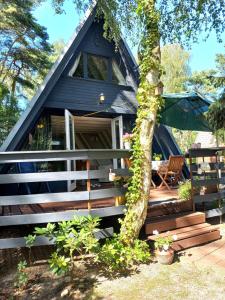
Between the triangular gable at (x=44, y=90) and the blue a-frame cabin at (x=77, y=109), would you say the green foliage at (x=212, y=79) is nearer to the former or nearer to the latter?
the blue a-frame cabin at (x=77, y=109)

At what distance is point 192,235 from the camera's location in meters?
4.47

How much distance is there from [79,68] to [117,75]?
1.30m

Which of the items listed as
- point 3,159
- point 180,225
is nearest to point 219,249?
point 180,225

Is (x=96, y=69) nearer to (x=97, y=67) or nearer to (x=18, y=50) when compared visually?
(x=97, y=67)

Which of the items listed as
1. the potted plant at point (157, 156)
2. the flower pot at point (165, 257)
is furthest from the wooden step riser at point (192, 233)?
the potted plant at point (157, 156)

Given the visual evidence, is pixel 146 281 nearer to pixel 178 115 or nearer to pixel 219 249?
pixel 219 249

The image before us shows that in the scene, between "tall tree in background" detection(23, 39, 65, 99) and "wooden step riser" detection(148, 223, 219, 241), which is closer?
"wooden step riser" detection(148, 223, 219, 241)

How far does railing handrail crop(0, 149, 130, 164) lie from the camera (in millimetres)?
3811

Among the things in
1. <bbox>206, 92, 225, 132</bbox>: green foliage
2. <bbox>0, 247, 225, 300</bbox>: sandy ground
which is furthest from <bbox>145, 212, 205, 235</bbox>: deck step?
<bbox>206, 92, 225, 132</bbox>: green foliage

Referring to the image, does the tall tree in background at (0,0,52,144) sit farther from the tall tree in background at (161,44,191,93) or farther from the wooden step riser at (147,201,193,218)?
the tall tree in background at (161,44,191,93)

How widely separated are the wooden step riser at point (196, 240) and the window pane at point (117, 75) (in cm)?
529

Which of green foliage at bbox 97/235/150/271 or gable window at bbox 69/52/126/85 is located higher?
gable window at bbox 69/52/126/85

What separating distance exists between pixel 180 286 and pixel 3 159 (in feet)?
8.78

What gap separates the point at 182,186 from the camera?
17.9 ft
